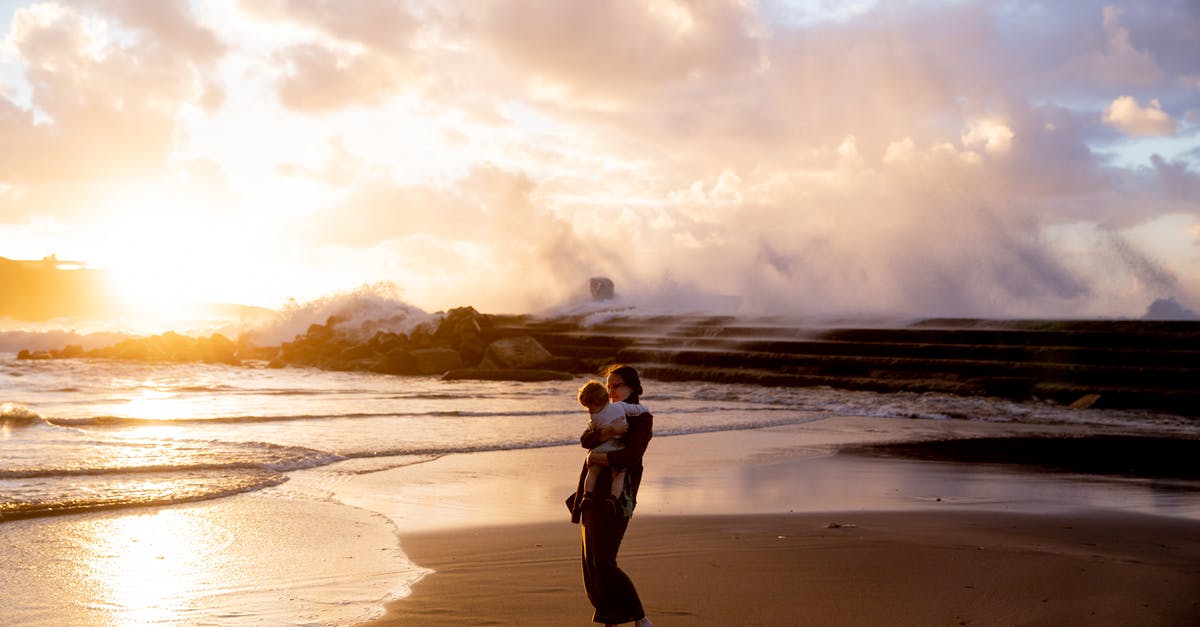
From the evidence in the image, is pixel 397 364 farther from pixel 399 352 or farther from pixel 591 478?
pixel 591 478

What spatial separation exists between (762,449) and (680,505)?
4741 mm

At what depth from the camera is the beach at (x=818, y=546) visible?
5391mm

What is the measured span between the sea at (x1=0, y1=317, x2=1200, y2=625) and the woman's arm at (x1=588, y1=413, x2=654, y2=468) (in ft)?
5.14

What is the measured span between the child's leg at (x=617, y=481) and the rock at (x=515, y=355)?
25.3 meters

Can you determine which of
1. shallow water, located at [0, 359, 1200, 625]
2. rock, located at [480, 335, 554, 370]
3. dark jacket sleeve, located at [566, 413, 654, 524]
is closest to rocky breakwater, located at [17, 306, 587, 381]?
rock, located at [480, 335, 554, 370]

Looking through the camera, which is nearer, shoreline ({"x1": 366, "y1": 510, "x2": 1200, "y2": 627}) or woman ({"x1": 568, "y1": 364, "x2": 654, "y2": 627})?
woman ({"x1": 568, "y1": 364, "x2": 654, "y2": 627})

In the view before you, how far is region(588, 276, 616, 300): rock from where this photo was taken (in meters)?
46.7

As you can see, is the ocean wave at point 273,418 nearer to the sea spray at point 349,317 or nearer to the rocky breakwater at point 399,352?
the rocky breakwater at point 399,352

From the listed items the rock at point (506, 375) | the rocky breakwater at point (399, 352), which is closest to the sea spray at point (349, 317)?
the rocky breakwater at point (399, 352)

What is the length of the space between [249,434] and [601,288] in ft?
110

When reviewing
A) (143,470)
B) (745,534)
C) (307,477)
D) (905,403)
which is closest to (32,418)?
→ (143,470)

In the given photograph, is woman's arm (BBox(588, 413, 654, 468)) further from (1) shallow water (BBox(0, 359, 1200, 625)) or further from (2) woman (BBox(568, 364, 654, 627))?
(1) shallow water (BBox(0, 359, 1200, 625))

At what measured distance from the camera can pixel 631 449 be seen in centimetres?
486

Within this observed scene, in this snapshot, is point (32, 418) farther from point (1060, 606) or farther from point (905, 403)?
point (905, 403)
